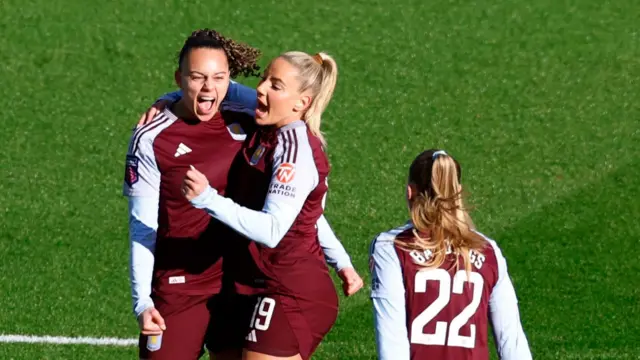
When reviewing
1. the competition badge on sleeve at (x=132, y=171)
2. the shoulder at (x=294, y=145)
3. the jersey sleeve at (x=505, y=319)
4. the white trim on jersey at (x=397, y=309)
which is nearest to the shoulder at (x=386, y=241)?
the white trim on jersey at (x=397, y=309)

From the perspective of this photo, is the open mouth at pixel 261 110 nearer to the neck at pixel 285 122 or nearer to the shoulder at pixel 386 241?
the neck at pixel 285 122

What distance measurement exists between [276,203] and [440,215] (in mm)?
791

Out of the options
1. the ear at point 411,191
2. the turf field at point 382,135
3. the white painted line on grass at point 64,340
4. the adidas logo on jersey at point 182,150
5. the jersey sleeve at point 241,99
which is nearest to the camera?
the ear at point 411,191

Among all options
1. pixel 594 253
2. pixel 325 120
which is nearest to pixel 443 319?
pixel 594 253

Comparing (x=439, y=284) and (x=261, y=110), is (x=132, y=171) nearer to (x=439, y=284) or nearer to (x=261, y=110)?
(x=261, y=110)

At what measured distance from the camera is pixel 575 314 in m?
10.5

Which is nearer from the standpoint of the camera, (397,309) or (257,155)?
(397,309)

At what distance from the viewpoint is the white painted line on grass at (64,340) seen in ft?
32.2

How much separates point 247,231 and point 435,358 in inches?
Result: 40.8

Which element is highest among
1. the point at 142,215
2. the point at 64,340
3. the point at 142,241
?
the point at 142,215

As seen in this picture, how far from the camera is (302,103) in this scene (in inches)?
248

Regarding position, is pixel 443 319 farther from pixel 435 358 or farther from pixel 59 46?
pixel 59 46

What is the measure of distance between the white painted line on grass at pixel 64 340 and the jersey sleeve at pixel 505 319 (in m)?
4.77

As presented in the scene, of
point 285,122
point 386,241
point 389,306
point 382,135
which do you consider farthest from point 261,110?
point 382,135
